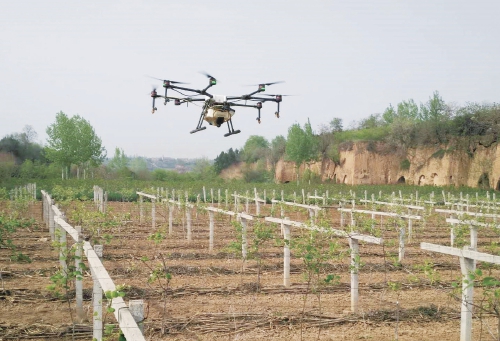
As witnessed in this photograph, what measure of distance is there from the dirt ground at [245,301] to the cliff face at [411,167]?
1378 inches

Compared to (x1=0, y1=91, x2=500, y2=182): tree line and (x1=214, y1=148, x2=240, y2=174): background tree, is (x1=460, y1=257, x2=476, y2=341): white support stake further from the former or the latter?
(x1=214, y1=148, x2=240, y2=174): background tree

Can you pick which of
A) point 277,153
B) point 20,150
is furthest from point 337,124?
point 20,150

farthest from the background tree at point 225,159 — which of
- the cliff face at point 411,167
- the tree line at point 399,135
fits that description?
the cliff face at point 411,167

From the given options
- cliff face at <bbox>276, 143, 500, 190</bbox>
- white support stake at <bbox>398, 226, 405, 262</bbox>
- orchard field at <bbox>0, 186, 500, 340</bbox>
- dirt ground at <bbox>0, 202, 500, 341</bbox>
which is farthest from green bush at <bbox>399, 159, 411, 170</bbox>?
white support stake at <bbox>398, 226, 405, 262</bbox>

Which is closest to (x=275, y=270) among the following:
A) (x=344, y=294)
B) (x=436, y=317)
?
(x=344, y=294)

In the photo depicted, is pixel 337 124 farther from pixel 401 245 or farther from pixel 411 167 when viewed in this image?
pixel 401 245

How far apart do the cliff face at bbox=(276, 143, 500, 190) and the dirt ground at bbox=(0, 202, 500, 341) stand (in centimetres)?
3499

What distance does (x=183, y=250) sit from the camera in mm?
13828

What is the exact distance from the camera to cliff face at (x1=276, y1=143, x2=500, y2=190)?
45.4m

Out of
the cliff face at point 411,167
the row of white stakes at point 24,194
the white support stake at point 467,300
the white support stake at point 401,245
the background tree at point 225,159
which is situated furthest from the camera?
the background tree at point 225,159

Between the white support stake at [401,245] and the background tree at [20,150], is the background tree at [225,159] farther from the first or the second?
the white support stake at [401,245]

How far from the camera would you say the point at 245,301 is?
8.49 m

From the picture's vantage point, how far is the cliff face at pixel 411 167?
4541 centimetres

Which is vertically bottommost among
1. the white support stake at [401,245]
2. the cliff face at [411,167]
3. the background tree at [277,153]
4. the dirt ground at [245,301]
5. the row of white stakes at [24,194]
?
the dirt ground at [245,301]
